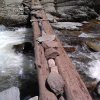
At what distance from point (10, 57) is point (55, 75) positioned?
142 inches

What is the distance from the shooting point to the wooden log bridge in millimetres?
2791

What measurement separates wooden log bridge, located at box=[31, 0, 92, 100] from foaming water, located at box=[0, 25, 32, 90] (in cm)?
107

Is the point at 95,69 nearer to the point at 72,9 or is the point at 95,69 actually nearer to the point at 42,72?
the point at 42,72

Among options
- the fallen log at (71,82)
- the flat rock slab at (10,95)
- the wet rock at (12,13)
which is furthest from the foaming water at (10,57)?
the flat rock slab at (10,95)

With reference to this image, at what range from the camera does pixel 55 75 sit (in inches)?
122

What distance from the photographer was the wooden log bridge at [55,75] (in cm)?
279

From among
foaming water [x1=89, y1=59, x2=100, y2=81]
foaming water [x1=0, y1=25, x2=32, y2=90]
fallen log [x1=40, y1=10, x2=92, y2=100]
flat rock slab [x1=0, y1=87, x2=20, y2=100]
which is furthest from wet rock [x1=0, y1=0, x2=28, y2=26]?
flat rock slab [x1=0, y1=87, x2=20, y2=100]

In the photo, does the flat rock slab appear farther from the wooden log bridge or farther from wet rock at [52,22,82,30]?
wet rock at [52,22,82,30]

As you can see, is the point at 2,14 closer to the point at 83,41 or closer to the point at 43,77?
the point at 83,41

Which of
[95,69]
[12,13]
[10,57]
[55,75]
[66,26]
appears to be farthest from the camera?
[12,13]

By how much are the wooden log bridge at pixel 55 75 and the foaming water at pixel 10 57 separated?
107 cm

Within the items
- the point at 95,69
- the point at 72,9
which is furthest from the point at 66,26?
the point at 95,69

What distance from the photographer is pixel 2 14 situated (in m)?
10.8

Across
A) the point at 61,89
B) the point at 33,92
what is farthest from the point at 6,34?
the point at 61,89
